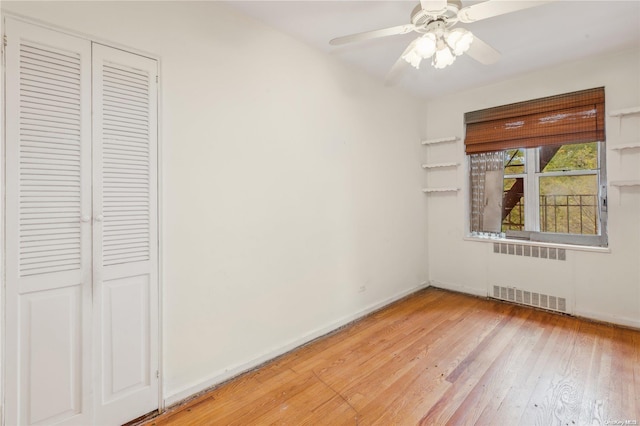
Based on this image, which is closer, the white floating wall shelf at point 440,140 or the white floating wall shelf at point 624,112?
the white floating wall shelf at point 624,112

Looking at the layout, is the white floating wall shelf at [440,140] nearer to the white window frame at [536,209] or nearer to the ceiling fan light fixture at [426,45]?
the white window frame at [536,209]

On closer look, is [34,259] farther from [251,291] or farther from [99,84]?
[251,291]

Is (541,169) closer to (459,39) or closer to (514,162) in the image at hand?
(514,162)

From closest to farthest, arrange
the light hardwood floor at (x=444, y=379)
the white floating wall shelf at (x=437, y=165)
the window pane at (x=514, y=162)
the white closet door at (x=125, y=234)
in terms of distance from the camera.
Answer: the white closet door at (x=125, y=234), the light hardwood floor at (x=444, y=379), the window pane at (x=514, y=162), the white floating wall shelf at (x=437, y=165)

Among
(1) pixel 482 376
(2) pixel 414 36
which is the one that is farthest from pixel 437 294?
(2) pixel 414 36

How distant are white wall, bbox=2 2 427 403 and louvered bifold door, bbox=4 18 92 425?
0.21 metres

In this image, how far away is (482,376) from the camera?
207 centimetres

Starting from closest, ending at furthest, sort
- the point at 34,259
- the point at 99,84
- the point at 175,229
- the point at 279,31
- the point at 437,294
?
the point at 34,259 → the point at 99,84 → the point at 175,229 → the point at 279,31 → the point at 437,294

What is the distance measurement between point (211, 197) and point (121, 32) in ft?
3.36

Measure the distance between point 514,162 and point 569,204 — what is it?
729 mm

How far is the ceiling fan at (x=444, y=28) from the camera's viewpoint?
1.52 m

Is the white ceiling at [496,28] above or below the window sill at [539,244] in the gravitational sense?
above

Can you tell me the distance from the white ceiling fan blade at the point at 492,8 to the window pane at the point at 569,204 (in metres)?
2.48

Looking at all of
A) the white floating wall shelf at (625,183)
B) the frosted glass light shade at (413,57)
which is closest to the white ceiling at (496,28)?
the frosted glass light shade at (413,57)
